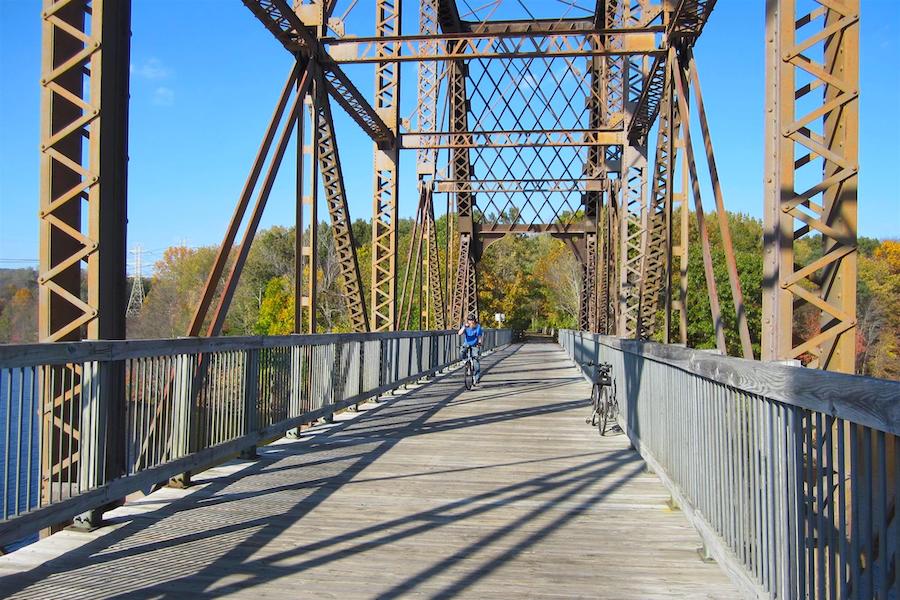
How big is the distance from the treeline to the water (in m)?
39.6

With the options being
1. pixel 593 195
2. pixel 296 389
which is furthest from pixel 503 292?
pixel 296 389

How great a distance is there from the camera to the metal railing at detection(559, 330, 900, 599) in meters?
2.39

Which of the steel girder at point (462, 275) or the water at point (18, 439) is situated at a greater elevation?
the steel girder at point (462, 275)

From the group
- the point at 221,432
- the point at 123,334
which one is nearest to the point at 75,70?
the point at 123,334

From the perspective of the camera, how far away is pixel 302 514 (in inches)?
227

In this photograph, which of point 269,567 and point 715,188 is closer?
point 269,567

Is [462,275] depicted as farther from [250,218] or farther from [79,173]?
[79,173]

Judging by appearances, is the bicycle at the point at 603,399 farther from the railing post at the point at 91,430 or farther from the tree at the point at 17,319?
the tree at the point at 17,319

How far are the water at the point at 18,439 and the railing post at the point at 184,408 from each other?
170cm

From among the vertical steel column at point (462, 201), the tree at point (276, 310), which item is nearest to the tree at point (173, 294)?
the tree at point (276, 310)

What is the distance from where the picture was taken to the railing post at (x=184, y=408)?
241 inches

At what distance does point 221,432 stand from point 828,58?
234 inches

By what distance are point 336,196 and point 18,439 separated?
9398 millimetres

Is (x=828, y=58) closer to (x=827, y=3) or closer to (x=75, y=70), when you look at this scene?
A: (x=827, y=3)
